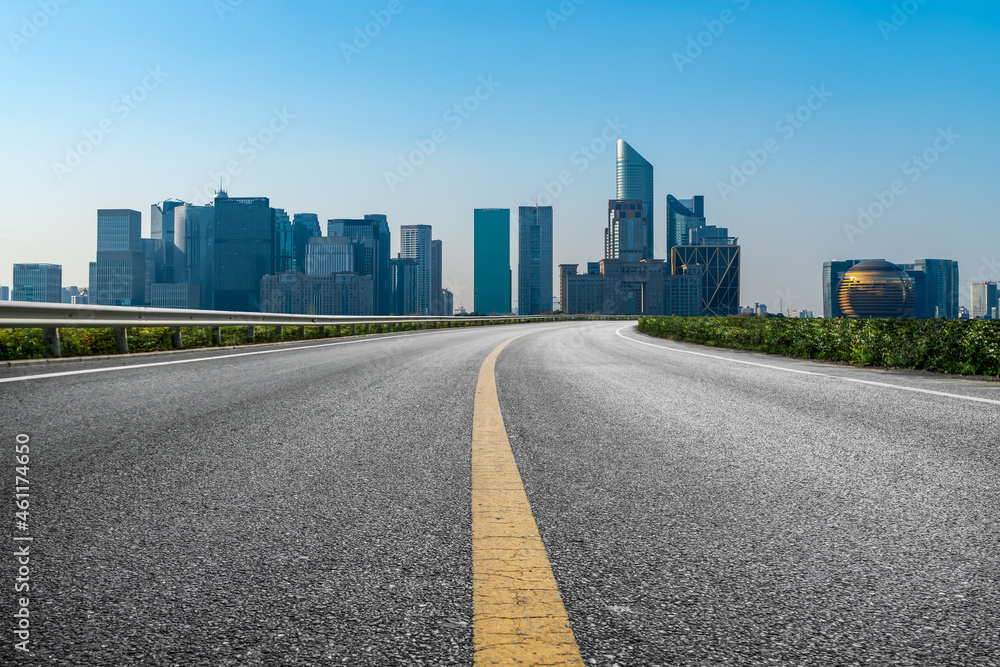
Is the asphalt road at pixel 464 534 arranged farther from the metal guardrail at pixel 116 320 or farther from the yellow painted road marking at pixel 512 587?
the metal guardrail at pixel 116 320

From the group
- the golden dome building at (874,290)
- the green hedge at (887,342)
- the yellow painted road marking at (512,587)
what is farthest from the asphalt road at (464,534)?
the golden dome building at (874,290)

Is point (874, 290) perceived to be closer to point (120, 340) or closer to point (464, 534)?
point (120, 340)

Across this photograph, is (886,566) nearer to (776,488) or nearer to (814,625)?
(814,625)

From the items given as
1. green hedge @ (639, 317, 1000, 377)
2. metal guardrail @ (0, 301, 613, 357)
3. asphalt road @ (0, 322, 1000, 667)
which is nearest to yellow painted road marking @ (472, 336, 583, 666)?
asphalt road @ (0, 322, 1000, 667)

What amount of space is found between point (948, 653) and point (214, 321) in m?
15.5

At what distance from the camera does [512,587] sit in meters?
1.79

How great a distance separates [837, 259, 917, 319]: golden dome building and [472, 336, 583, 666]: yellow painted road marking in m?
116

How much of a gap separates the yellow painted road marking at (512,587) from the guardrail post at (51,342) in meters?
9.53

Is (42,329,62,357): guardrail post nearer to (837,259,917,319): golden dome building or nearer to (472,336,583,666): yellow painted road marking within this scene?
(472,336,583,666): yellow painted road marking

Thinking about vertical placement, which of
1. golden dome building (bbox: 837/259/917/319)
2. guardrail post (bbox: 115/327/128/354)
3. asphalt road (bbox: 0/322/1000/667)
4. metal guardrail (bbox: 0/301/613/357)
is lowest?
asphalt road (bbox: 0/322/1000/667)

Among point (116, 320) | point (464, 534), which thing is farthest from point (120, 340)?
point (464, 534)

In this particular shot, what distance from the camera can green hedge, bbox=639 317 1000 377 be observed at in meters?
10.2

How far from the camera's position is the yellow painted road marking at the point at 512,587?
1454 mm

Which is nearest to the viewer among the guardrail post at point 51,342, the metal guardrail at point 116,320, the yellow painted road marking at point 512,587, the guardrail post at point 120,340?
the yellow painted road marking at point 512,587
